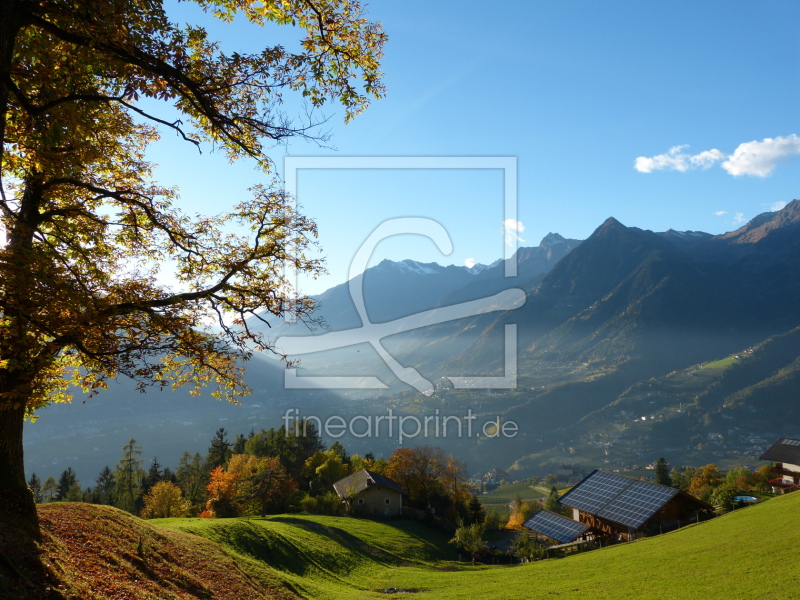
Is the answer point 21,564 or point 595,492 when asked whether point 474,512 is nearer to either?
point 595,492

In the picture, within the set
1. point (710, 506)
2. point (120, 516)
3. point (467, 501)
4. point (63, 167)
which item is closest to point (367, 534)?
point (467, 501)

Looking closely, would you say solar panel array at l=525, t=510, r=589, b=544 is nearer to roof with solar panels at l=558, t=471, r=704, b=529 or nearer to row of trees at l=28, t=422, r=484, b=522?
roof with solar panels at l=558, t=471, r=704, b=529

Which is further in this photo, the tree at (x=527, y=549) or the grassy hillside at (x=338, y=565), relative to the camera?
the tree at (x=527, y=549)

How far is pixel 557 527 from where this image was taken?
47.5 metres

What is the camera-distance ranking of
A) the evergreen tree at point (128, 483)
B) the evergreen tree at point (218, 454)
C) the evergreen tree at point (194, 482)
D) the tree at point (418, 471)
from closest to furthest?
the evergreen tree at point (194, 482), the evergreen tree at point (128, 483), the tree at point (418, 471), the evergreen tree at point (218, 454)

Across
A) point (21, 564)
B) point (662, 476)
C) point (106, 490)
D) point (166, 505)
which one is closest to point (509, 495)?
point (662, 476)

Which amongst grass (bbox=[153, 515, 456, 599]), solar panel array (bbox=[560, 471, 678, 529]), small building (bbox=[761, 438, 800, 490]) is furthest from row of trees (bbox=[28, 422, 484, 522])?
small building (bbox=[761, 438, 800, 490])

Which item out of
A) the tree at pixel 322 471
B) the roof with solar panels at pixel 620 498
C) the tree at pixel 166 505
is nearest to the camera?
the roof with solar panels at pixel 620 498

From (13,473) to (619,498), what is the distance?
52910mm

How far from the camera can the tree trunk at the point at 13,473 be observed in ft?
32.3

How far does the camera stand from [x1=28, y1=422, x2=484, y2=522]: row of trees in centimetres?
4772

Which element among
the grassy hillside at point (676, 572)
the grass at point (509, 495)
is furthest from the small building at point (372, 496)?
the grass at point (509, 495)

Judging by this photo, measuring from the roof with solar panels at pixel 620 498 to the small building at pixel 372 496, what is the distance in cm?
2112

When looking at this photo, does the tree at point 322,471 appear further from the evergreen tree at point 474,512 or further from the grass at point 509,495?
the grass at point 509,495
